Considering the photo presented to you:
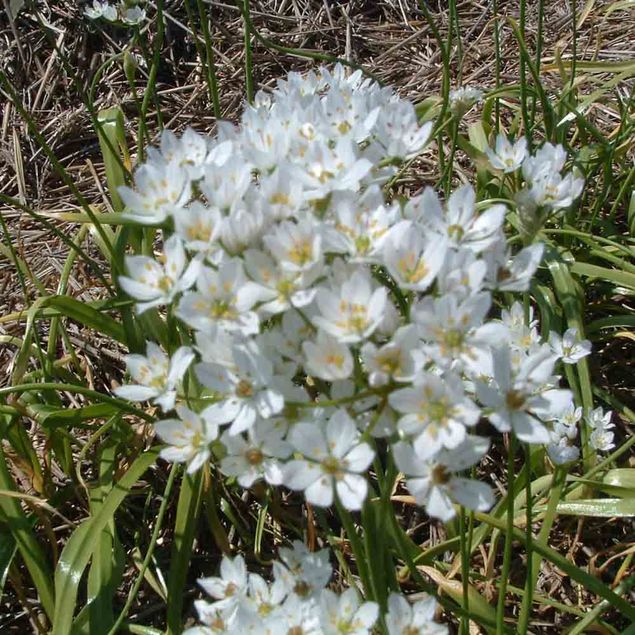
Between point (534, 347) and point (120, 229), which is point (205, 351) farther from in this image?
point (120, 229)

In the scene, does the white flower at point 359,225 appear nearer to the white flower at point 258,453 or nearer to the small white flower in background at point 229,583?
the white flower at point 258,453

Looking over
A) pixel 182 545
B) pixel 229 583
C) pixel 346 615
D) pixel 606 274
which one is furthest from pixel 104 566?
pixel 606 274

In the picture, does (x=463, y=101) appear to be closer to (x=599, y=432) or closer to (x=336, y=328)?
(x=599, y=432)

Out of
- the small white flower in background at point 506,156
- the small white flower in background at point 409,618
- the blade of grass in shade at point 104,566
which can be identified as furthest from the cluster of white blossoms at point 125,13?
the small white flower in background at point 409,618

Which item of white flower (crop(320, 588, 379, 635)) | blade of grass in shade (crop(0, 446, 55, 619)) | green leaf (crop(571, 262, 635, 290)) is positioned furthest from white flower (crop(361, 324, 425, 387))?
green leaf (crop(571, 262, 635, 290))

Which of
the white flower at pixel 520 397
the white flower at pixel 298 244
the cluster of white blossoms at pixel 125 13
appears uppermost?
the cluster of white blossoms at pixel 125 13

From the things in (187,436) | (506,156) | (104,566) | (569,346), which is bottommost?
(104,566)
